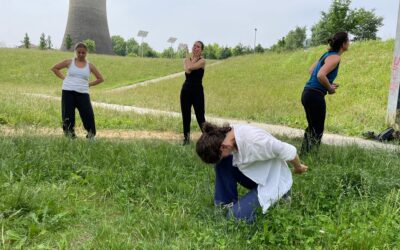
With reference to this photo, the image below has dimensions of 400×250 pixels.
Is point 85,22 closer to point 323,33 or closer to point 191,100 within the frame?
point 323,33

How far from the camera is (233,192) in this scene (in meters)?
3.36

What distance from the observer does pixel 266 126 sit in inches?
368

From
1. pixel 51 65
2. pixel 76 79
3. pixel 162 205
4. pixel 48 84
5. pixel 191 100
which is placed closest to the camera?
pixel 162 205

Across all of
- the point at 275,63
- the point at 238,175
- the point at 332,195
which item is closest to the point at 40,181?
the point at 238,175

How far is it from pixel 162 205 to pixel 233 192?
64 cm

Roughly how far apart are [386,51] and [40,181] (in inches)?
670

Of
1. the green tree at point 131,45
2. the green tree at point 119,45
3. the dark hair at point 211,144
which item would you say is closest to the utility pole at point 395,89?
the dark hair at point 211,144

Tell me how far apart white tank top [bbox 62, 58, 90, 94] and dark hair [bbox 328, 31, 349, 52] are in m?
3.57

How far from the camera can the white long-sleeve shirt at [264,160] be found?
9.72 ft

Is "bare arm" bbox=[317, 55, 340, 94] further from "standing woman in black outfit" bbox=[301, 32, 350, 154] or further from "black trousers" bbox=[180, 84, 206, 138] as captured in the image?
"black trousers" bbox=[180, 84, 206, 138]

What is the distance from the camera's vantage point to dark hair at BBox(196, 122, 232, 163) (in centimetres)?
301

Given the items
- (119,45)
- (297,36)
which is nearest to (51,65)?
(297,36)

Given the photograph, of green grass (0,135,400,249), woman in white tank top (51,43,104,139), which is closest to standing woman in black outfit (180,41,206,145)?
green grass (0,135,400,249)

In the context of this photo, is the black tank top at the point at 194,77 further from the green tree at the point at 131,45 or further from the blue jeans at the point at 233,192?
the green tree at the point at 131,45
